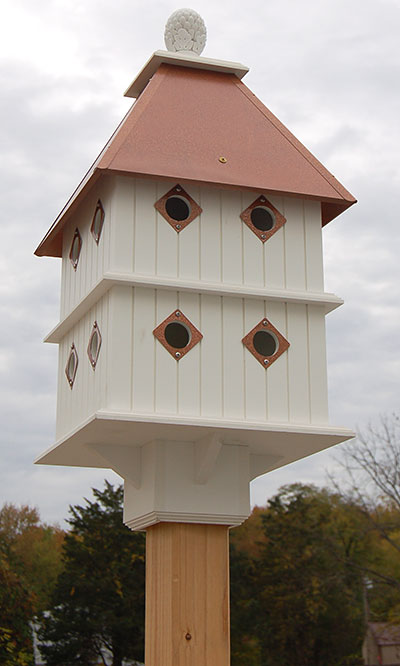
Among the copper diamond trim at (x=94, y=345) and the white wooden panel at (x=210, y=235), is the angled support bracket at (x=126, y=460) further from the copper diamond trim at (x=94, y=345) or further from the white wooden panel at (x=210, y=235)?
the white wooden panel at (x=210, y=235)

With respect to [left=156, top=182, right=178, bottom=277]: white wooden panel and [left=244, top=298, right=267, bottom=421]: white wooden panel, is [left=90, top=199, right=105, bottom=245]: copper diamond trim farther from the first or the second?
[left=244, top=298, right=267, bottom=421]: white wooden panel

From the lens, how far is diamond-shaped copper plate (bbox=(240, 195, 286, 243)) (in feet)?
20.3

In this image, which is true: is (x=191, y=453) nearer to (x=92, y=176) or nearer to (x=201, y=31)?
(x=92, y=176)

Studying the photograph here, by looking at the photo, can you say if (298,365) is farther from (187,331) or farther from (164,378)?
(164,378)

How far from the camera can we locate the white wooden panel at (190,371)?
18.5ft

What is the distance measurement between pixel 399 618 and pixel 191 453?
21.0 metres

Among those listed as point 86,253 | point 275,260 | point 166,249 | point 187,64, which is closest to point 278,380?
point 275,260

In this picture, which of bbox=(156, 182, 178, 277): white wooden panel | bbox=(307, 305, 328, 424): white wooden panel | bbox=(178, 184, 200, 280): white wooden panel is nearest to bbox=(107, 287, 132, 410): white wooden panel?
bbox=(156, 182, 178, 277): white wooden panel

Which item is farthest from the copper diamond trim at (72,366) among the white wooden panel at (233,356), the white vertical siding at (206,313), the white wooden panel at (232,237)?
the white wooden panel at (232,237)

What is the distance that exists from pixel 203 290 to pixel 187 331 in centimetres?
29

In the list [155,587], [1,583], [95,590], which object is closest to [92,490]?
[95,590]

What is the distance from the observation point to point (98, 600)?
89.5 ft

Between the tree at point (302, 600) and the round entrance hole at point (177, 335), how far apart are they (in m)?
25.5

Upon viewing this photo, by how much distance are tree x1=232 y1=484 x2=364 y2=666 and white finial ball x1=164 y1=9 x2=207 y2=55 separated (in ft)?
82.9
